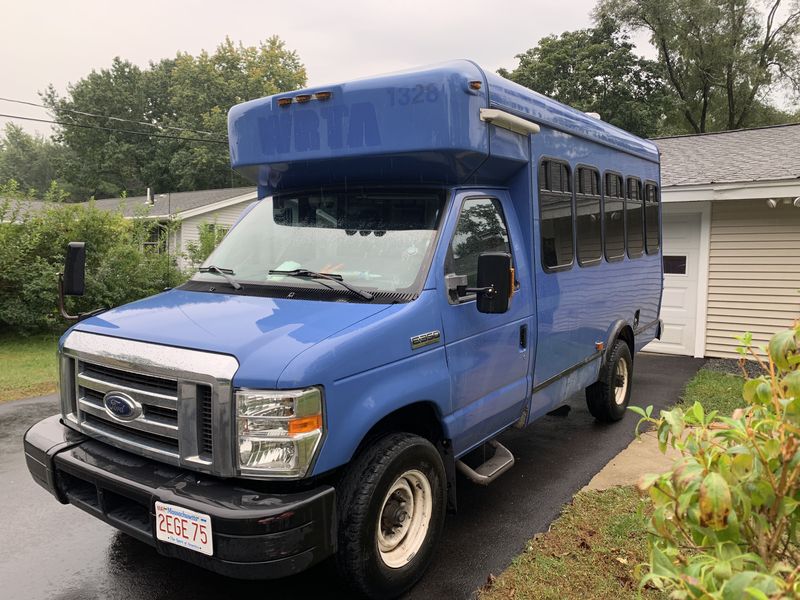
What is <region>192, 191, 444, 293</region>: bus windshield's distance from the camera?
11.8 feet

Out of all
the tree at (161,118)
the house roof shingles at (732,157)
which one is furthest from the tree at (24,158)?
the house roof shingles at (732,157)

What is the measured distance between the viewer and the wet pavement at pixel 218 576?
349 cm

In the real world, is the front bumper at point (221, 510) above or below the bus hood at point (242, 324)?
below

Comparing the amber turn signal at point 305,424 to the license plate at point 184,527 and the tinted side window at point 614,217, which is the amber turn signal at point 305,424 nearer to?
the license plate at point 184,527

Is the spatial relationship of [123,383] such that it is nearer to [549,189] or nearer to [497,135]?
[497,135]

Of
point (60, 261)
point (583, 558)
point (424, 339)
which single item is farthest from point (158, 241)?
point (583, 558)

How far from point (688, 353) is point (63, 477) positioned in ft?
30.8

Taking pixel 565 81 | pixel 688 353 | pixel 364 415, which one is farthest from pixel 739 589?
pixel 565 81

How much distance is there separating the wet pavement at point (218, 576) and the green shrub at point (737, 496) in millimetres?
2115

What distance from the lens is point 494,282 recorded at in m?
3.43

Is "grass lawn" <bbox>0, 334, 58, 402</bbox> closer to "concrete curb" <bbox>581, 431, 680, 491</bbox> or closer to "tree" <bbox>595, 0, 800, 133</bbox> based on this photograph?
"concrete curb" <bbox>581, 431, 680, 491</bbox>

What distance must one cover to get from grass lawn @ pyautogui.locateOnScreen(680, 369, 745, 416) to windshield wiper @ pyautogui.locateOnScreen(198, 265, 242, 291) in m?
5.18

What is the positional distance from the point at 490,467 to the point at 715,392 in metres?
4.61

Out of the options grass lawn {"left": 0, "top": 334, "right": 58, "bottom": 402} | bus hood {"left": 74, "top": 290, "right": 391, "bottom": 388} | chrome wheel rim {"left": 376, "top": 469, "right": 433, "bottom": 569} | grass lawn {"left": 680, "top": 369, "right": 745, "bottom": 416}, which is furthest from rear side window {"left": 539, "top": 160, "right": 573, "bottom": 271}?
grass lawn {"left": 0, "top": 334, "right": 58, "bottom": 402}
